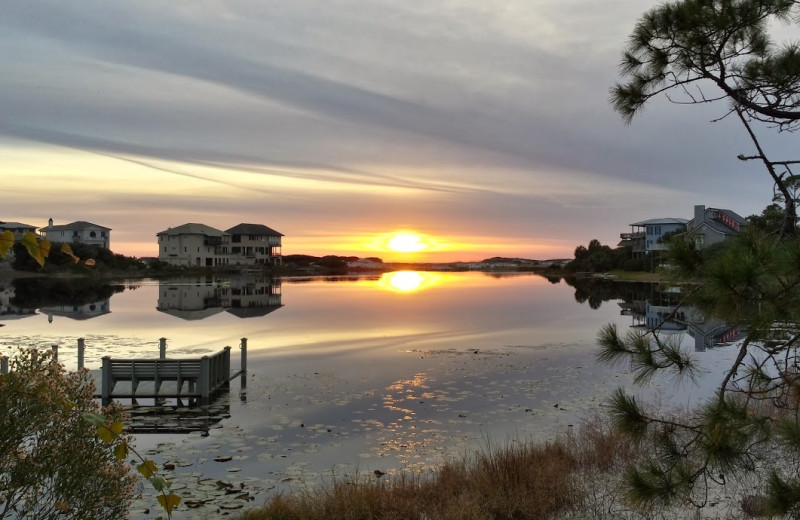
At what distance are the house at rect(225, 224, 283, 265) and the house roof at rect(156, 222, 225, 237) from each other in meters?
4.17

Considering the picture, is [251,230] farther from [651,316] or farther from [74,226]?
[651,316]

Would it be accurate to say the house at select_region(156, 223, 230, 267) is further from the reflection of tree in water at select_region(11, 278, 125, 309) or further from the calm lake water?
the calm lake water

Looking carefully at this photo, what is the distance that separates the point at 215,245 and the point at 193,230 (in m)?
6.09

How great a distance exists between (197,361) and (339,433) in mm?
5911

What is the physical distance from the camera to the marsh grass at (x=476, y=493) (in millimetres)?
8180

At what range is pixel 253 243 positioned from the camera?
4966 inches

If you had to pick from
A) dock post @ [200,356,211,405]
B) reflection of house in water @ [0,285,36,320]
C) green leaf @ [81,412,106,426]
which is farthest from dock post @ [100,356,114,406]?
reflection of house in water @ [0,285,36,320]

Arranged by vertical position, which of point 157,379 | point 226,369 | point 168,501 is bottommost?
point 226,369

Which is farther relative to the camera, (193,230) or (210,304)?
(193,230)

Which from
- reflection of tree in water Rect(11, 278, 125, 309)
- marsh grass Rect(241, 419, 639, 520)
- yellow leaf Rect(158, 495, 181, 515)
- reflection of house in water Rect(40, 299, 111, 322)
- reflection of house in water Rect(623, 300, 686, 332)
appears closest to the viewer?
yellow leaf Rect(158, 495, 181, 515)

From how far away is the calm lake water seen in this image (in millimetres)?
11312

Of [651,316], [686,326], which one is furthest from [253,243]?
[686,326]

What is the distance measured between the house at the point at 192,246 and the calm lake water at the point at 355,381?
7164cm

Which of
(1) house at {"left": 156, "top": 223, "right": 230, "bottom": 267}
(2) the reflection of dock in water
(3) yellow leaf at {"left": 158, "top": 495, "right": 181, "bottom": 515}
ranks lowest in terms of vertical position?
(2) the reflection of dock in water
